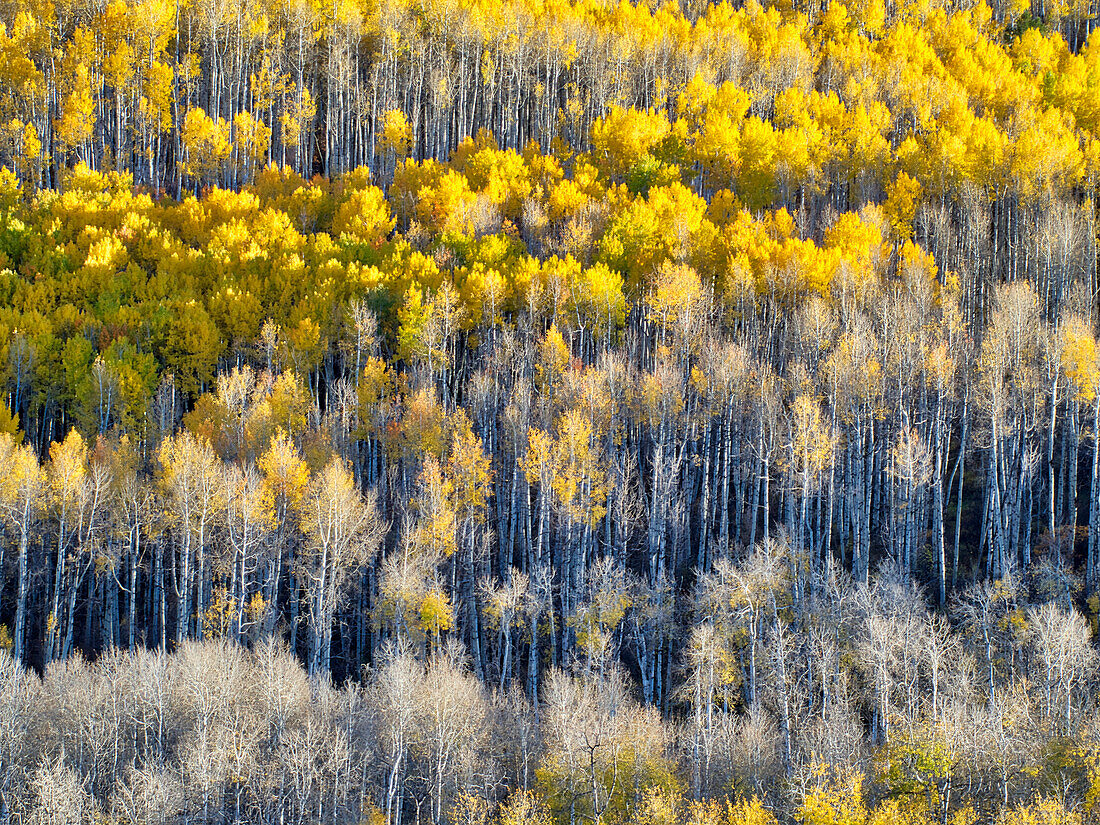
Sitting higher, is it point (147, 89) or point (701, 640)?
point (147, 89)

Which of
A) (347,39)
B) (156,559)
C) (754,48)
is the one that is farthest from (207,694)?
(754,48)

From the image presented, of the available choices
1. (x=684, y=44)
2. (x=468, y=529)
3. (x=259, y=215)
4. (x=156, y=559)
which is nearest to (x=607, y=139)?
(x=684, y=44)

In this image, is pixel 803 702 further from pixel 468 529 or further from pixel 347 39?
pixel 347 39

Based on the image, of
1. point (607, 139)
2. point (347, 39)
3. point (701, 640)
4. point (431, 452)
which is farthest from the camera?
point (347, 39)

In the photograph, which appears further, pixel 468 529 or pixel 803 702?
pixel 468 529

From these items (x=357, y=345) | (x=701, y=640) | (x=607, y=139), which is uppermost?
(x=607, y=139)

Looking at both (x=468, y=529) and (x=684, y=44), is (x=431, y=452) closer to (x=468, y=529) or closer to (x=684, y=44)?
(x=468, y=529)

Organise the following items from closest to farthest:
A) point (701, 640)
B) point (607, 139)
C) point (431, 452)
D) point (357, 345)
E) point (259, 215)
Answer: point (701, 640) < point (431, 452) < point (357, 345) < point (259, 215) < point (607, 139)
